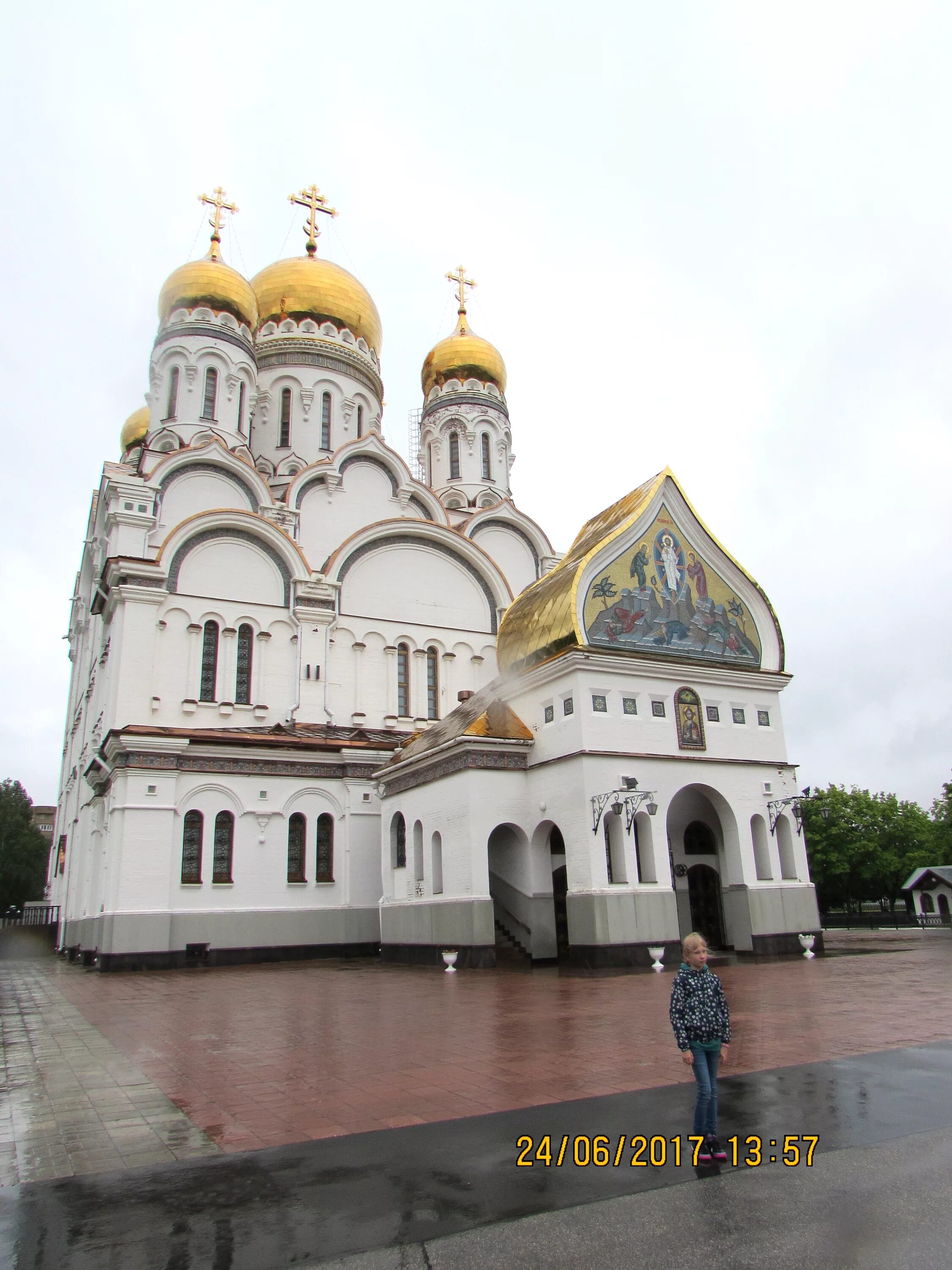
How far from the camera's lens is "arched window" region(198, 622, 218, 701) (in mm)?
20391

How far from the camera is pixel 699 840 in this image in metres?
17.2

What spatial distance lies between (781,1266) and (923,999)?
789cm

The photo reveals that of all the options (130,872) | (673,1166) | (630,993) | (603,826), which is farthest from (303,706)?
(673,1166)

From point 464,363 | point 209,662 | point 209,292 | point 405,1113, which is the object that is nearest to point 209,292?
point 209,292

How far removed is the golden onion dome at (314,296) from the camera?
94.1 feet

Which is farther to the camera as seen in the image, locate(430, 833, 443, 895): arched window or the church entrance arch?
locate(430, 833, 443, 895): arched window

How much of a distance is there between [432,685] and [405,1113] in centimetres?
1773

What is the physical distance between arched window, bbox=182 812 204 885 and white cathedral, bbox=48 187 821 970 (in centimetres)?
4

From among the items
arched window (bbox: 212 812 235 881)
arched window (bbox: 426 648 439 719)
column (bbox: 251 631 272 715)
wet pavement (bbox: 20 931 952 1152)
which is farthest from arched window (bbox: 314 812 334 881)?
wet pavement (bbox: 20 931 952 1152)

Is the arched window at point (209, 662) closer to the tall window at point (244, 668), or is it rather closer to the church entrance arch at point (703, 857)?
the tall window at point (244, 668)

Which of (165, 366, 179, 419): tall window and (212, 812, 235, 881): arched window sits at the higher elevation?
(165, 366, 179, 419): tall window

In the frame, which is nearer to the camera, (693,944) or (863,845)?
(693,944)

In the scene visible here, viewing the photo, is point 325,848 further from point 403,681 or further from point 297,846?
point 403,681

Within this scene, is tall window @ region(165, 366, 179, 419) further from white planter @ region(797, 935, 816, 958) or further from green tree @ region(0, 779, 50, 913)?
green tree @ region(0, 779, 50, 913)
